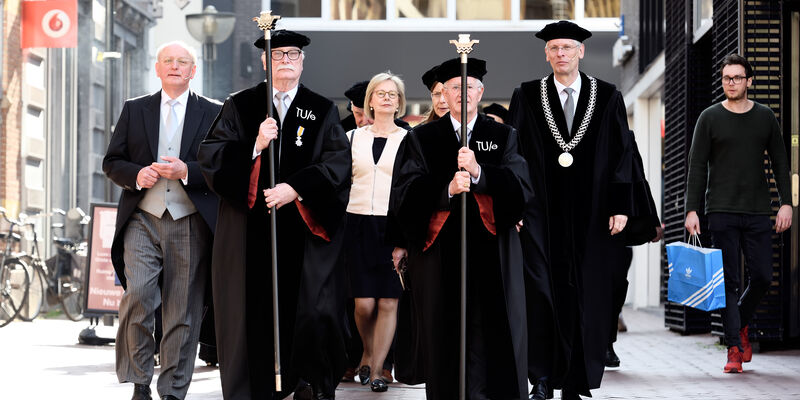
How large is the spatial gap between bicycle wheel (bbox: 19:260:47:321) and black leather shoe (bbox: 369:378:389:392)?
845cm

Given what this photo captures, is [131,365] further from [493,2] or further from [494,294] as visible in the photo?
[493,2]

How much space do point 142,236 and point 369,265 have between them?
6.44 ft

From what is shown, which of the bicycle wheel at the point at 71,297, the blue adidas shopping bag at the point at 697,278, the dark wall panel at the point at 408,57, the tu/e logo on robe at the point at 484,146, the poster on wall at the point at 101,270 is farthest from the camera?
the dark wall panel at the point at 408,57

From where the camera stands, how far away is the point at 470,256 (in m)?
7.23

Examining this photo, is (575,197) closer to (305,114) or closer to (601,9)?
(305,114)

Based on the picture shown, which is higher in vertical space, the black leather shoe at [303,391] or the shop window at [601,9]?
the shop window at [601,9]

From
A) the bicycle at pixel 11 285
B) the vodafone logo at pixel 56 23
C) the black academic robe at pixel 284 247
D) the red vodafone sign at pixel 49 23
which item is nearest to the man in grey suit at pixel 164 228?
the black academic robe at pixel 284 247

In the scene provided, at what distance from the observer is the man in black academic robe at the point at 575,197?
26.0ft

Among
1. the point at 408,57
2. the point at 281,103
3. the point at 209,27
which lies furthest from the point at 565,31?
the point at 408,57

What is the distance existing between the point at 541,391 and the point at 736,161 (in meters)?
2.97

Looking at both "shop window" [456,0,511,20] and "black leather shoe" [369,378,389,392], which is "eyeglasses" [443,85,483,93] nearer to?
"black leather shoe" [369,378,389,392]

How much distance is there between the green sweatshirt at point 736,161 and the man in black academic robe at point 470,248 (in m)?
3.25

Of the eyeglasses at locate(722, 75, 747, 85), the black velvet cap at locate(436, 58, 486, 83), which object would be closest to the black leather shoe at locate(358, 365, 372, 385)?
the black velvet cap at locate(436, 58, 486, 83)

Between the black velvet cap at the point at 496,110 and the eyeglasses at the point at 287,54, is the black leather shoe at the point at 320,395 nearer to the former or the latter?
the eyeglasses at the point at 287,54
